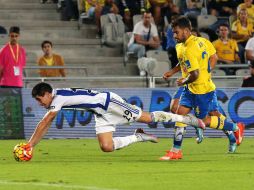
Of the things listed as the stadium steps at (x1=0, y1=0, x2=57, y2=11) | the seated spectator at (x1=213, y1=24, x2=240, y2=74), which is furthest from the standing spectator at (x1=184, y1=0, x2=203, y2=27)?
the stadium steps at (x1=0, y1=0, x2=57, y2=11)

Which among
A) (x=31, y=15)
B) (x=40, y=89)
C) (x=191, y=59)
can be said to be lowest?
(x=31, y=15)

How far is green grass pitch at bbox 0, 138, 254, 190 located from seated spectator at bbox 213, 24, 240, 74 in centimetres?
667

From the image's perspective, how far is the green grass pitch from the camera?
12391 mm

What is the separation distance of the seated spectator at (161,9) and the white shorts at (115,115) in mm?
12584

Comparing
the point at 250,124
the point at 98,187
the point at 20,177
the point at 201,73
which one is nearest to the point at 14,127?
the point at 250,124

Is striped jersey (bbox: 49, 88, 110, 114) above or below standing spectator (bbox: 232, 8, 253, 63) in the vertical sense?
above

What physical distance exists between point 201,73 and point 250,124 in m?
6.13

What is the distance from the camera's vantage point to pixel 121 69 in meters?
27.9

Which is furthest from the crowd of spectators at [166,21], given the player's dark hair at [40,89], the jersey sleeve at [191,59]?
the player's dark hair at [40,89]

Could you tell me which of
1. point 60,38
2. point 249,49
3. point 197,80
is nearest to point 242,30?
point 249,49

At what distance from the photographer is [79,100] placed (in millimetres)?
15914

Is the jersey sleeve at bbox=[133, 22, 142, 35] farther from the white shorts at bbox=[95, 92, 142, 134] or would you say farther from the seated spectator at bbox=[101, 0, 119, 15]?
the white shorts at bbox=[95, 92, 142, 134]

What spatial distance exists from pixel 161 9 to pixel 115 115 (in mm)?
13171

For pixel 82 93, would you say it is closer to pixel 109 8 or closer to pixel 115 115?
pixel 115 115
